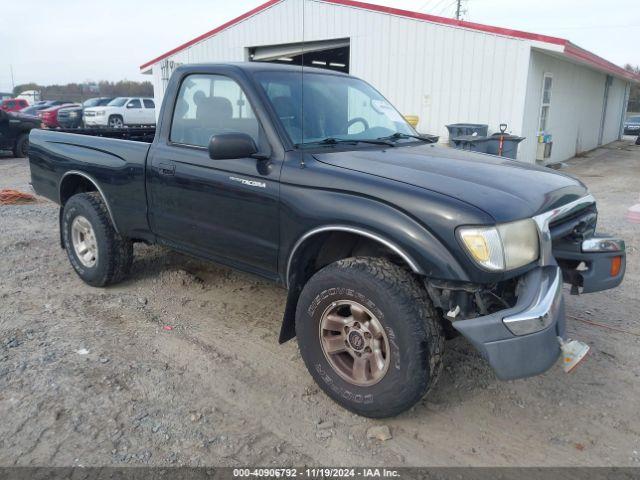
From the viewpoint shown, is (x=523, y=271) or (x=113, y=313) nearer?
(x=523, y=271)

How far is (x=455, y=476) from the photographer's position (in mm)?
2561

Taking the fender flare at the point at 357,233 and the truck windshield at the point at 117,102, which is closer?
the fender flare at the point at 357,233

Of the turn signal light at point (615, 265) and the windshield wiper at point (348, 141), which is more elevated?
the windshield wiper at point (348, 141)

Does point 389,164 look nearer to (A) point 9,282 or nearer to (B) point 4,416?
(B) point 4,416

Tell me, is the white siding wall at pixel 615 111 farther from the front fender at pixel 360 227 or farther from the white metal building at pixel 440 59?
the front fender at pixel 360 227

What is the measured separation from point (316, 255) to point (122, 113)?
76.5ft

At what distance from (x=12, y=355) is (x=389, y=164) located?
9.31 ft

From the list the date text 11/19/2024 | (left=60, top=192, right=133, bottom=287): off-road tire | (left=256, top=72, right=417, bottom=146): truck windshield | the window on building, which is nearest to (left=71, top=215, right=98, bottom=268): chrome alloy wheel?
(left=60, top=192, right=133, bottom=287): off-road tire

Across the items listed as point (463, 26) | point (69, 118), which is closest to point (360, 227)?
point (463, 26)

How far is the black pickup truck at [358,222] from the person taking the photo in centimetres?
262

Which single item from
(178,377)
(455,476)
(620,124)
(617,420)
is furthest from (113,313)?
(620,124)

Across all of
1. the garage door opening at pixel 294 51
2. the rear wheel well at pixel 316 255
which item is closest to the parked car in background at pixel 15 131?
the garage door opening at pixel 294 51

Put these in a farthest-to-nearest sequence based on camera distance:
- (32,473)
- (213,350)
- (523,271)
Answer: (213,350)
(523,271)
(32,473)

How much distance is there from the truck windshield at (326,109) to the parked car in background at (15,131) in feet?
44.6
